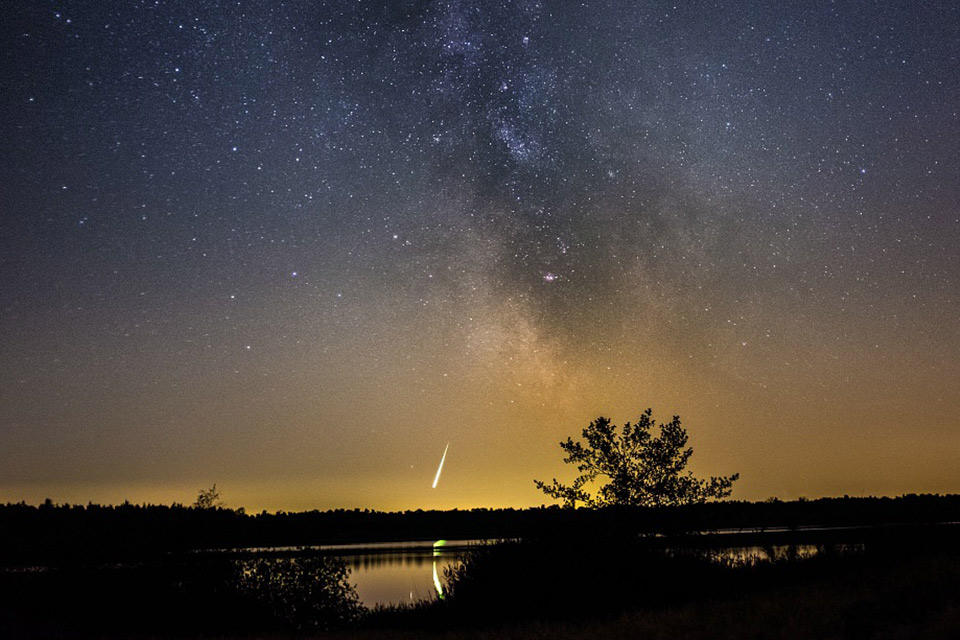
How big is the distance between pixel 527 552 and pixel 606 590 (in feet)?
9.64

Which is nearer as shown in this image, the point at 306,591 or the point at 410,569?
the point at 306,591

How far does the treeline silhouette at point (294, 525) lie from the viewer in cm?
6844

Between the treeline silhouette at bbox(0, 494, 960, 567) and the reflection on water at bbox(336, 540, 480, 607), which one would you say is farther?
the treeline silhouette at bbox(0, 494, 960, 567)

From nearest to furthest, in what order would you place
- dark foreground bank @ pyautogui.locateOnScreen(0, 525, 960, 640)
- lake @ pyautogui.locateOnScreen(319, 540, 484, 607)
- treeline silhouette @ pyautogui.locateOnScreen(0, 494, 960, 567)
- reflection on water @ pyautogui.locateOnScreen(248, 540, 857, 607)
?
dark foreground bank @ pyautogui.locateOnScreen(0, 525, 960, 640)
reflection on water @ pyautogui.locateOnScreen(248, 540, 857, 607)
lake @ pyautogui.locateOnScreen(319, 540, 484, 607)
treeline silhouette @ pyautogui.locateOnScreen(0, 494, 960, 567)

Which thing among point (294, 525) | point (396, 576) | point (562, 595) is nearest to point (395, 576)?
point (396, 576)

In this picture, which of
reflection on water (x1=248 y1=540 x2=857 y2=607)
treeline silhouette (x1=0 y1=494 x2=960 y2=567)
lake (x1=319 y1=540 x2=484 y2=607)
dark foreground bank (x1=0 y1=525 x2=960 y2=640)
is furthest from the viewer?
treeline silhouette (x1=0 y1=494 x2=960 y2=567)

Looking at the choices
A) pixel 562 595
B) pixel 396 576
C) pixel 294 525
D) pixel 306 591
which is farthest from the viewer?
pixel 294 525

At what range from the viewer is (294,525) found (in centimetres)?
12369

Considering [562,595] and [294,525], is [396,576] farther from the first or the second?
[294,525]

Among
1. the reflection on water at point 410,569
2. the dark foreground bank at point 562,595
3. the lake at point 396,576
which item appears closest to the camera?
the dark foreground bank at point 562,595

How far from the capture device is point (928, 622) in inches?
441

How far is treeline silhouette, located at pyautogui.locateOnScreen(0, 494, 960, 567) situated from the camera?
225 ft

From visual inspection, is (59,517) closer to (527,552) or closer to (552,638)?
(527,552)

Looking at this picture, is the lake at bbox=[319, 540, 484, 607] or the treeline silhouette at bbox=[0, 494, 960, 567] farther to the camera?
the treeline silhouette at bbox=[0, 494, 960, 567]
